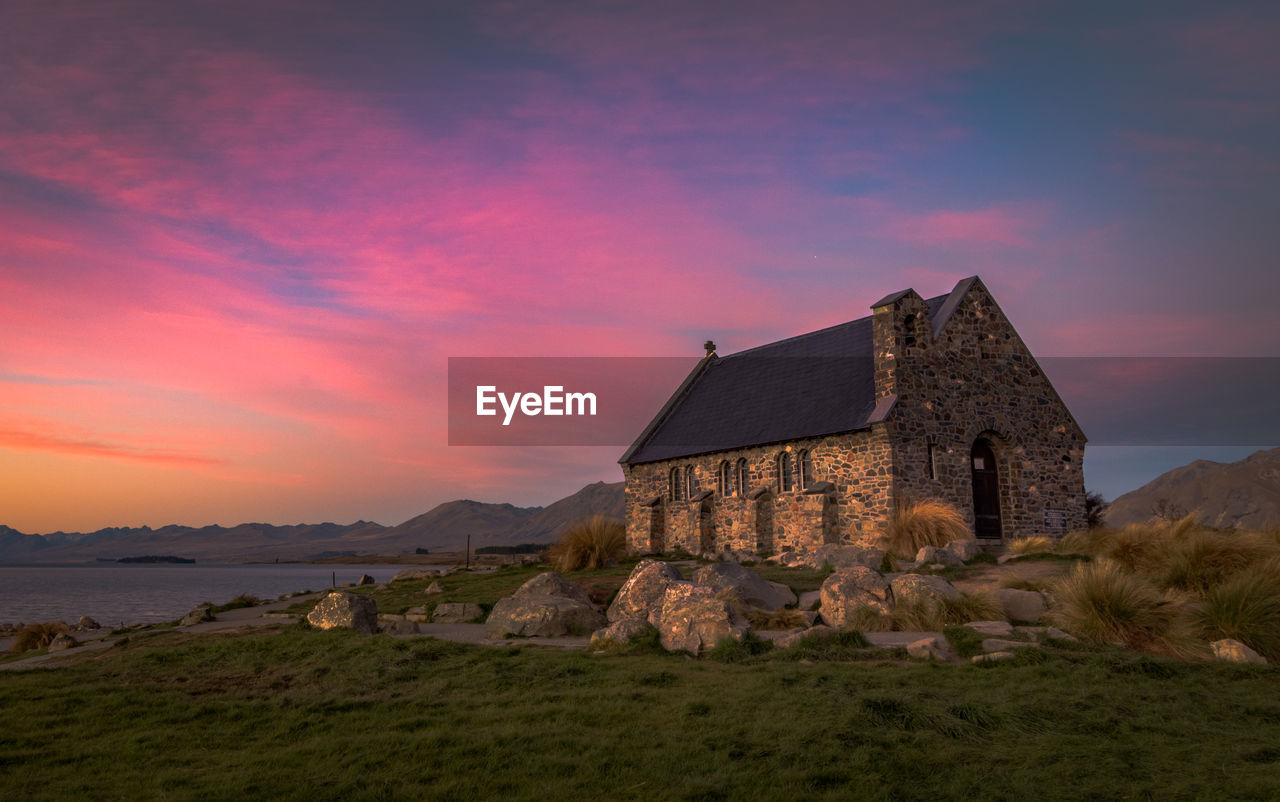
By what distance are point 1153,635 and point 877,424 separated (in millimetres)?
14628

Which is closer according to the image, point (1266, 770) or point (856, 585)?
point (1266, 770)

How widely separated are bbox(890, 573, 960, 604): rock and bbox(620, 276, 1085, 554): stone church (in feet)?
39.3

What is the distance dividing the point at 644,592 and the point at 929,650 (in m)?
5.87

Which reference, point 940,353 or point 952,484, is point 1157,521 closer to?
point 952,484

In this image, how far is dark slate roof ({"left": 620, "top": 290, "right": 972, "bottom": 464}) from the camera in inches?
1227

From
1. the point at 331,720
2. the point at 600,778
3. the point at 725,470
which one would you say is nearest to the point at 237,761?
the point at 331,720

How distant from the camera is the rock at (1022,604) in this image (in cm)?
1575

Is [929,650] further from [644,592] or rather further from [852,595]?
[644,592]

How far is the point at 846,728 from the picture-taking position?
8477 mm

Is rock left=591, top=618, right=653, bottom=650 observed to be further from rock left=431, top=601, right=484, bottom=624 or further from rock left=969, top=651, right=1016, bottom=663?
rock left=431, top=601, right=484, bottom=624

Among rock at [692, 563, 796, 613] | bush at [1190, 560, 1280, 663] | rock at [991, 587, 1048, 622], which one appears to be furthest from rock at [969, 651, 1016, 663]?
rock at [692, 563, 796, 613]

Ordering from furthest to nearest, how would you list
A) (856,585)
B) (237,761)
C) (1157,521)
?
(1157,521) → (856,585) → (237,761)

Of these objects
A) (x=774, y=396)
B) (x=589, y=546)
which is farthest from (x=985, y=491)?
(x=589, y=546)

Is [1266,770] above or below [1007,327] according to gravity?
below
